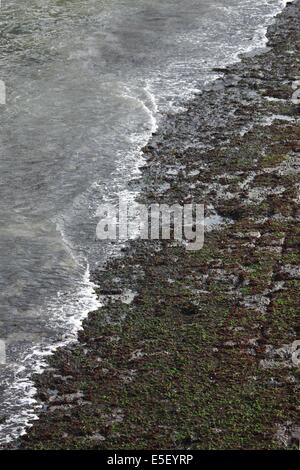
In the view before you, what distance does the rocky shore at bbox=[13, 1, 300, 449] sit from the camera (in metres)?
11.3

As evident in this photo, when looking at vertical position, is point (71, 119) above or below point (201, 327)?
above

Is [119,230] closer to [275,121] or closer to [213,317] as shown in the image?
[213,317]

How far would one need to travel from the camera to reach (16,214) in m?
16.5

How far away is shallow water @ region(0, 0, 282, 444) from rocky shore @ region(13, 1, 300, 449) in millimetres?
523

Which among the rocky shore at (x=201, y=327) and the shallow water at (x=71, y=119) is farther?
the shallow water at (x=71, y=119)

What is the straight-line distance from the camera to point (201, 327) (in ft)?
43.5

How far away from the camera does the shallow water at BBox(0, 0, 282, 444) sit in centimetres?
→ 1389

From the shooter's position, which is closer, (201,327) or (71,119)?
(201,327)

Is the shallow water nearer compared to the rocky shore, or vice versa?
the rocky shore

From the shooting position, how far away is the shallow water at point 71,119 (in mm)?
13885

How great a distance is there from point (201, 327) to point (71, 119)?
27.5 feet

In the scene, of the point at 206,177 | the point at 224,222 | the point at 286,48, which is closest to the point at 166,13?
the point at 286,48

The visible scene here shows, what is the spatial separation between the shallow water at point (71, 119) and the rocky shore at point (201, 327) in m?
0.52
